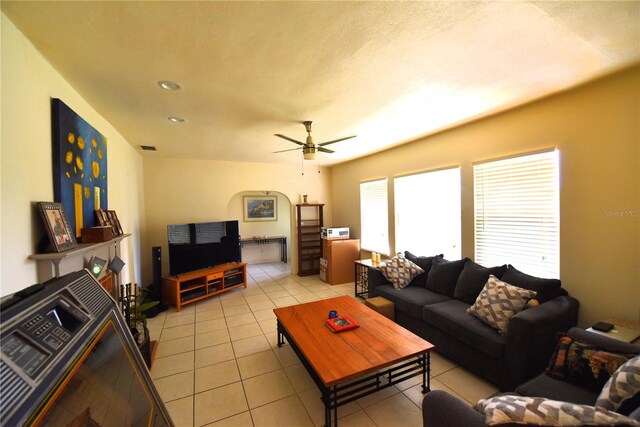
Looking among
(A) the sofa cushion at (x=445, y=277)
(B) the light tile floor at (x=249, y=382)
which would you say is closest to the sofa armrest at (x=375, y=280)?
(A) the sofa cushion at (x=445, y=277)

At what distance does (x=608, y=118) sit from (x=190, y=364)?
4414mm

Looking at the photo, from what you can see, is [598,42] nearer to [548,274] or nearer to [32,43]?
[548,274]

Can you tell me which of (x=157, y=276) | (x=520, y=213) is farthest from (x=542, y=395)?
(x=157, y=276)

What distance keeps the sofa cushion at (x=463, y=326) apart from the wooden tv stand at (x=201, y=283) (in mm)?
3383

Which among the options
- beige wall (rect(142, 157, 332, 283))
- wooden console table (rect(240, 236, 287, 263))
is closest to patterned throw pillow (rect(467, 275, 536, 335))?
beige wall (rect(142, 157, 332, 283))

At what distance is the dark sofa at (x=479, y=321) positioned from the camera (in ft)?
6.58

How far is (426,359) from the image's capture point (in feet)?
7.01

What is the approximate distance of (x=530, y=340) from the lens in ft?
6.49

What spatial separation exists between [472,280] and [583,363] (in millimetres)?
1271

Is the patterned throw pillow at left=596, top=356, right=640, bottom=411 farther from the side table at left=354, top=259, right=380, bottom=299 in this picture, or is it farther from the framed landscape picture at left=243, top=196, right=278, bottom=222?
the framed landscape picture at left=243, top=196, right=278, bottom=222

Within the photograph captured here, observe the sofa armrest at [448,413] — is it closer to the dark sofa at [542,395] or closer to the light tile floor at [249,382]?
the dark sofa at [542,395]

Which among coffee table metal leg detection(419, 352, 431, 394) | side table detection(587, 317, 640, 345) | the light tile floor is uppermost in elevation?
side table detection(587, 317, 640, 345)

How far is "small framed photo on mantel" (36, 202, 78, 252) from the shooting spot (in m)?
1.52

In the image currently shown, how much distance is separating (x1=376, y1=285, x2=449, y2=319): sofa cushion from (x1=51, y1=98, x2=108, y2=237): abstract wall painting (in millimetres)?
3233
